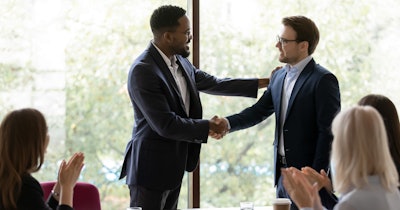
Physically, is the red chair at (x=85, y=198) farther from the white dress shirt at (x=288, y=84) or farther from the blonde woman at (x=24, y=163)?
the white dress shirt at (x=288, y=84)

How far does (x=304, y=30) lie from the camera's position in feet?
13.5

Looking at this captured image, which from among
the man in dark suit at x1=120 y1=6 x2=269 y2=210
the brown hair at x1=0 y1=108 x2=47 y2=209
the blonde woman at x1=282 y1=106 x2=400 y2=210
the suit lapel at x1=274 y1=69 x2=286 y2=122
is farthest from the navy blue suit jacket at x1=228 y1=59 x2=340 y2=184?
the brown hair at x1=0 y1=108 x2=47 y2=209

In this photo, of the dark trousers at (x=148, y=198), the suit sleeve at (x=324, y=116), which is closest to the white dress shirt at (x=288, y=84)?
→ the suit sleeve at (x=324, y=116)

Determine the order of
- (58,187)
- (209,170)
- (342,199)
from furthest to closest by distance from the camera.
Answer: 1. (209,170)
2. (58,187)
3. (342,199)

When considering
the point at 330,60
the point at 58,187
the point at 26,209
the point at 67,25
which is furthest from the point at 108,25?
the point at 26,209

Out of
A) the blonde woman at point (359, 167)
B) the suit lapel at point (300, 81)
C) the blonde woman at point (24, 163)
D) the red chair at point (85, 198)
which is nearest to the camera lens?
the blonde woman at point (359, 167)

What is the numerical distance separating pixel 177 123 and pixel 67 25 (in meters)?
1.19

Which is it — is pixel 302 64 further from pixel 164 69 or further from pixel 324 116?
pixel 164 69

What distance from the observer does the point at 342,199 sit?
8.13 feet

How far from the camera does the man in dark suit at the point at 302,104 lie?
3920mm

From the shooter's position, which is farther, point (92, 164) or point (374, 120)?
point (92, 164)

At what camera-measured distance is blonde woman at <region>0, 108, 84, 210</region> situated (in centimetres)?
265

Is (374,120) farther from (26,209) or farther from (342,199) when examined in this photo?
(26,209)

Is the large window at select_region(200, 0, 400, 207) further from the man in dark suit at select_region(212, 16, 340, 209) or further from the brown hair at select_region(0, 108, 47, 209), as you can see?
the brown hair at select_region(0, 108, 47, 209)
